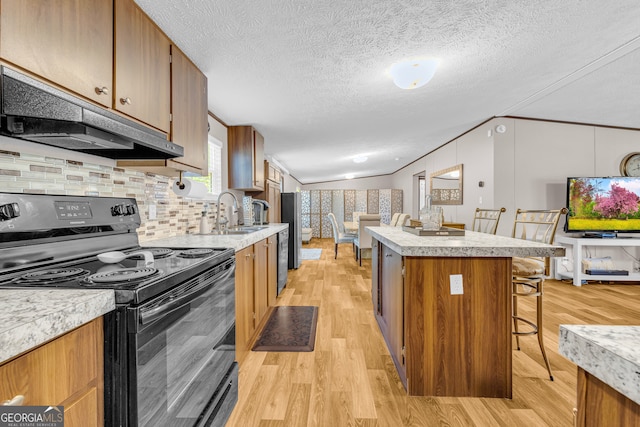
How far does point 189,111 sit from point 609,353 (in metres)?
2.36

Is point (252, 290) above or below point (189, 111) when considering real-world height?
below

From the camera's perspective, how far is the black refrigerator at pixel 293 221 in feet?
17.9

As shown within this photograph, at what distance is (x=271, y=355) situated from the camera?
241 centimetres

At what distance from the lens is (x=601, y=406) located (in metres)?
0.45

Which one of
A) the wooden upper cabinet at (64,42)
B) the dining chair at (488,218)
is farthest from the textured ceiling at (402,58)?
the dining chair at (488,218)

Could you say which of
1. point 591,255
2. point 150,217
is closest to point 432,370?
point 150,217

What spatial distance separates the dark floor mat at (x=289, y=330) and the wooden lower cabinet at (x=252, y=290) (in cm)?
11

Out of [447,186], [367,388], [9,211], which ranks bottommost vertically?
[367,388]

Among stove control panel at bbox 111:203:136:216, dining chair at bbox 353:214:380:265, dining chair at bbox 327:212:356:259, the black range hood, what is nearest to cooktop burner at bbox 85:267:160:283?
the black range hood

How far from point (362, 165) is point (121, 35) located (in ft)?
25.5

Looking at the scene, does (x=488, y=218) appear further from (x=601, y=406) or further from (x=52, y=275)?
(x=52, y=275)

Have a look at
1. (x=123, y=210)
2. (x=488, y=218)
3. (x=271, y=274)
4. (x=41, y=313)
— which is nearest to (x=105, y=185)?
(x=123, y=210)

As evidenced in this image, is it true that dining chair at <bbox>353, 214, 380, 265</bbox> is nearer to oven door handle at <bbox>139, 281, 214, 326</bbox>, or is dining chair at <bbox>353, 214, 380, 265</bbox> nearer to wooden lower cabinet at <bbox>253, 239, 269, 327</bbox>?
wooden lower cabinet at <bbox>253, 239, 269, 327</bbox>

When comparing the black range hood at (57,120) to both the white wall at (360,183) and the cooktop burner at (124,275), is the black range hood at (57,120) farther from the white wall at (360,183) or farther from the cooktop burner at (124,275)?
the white wall at (360,183)
